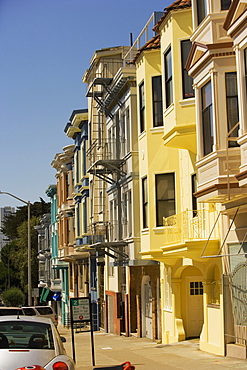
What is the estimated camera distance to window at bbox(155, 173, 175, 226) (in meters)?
24.2

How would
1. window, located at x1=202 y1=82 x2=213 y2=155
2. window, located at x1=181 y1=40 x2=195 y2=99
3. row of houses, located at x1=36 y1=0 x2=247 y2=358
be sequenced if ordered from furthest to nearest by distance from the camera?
window, located at x1=181 y1=40 x2=195 y2=99 → window, located at x1=202 y1=82 x2=213 y2=155 → row of houses, located at x1=36 y1=0 x2=247 y2=358

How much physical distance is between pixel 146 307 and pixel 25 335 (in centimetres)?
1968

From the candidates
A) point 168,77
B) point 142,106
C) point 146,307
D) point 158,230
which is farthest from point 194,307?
point 168,77

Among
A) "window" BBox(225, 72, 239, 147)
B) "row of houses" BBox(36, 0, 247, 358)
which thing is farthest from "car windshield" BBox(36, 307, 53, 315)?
"window" BBox(225, 72, 239, 147)

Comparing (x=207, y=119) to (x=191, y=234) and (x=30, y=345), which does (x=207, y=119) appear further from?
(x=30, y=345)

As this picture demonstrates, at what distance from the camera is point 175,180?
23.9 meters

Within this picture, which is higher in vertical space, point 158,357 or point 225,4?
point 225,4

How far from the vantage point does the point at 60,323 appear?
203 feet

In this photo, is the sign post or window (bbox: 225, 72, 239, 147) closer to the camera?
window (bbox: 225, 72, 239, 147)

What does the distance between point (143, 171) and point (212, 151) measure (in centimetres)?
→ 843

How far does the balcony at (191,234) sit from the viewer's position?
19297 millimetres

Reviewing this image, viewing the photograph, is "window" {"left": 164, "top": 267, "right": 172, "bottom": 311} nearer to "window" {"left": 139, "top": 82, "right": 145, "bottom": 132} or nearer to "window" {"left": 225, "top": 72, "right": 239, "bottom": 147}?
"window" {"left": 139, "top": 82, "right": 145, "bottom": 132}

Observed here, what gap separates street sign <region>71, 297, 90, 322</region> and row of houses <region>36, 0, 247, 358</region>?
11.5 ft

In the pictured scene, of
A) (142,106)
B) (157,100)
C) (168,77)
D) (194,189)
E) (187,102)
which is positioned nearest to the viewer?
(187,102)
